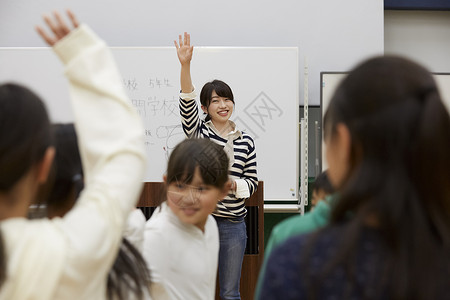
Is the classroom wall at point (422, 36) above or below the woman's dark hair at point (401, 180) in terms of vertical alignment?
above

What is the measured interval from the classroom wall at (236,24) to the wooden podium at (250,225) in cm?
226

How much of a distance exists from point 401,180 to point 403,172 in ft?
0.04

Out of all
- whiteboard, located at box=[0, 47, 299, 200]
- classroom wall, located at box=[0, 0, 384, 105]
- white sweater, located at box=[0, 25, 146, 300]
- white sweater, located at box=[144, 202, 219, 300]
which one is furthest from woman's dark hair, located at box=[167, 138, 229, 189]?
classroom wall, located at box=[0, 0, 384, 105]

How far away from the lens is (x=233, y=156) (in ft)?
8.97

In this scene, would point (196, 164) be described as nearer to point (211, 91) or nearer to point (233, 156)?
point (233, 156)

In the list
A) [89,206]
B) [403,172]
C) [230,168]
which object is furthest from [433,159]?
[230,168]

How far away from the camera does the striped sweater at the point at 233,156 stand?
102 inches

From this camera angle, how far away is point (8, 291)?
721mm

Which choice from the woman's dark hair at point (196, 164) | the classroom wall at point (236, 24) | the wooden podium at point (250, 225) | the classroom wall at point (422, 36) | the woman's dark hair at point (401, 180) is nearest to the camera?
the woman's dark hair at point (401, 180)

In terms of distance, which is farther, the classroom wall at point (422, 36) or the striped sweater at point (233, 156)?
the classroom wall at point (422, 36)

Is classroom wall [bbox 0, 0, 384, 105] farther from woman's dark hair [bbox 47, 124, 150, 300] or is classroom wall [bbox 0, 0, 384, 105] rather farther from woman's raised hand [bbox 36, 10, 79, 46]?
woman's raised hand [bbox 36, 10, 79, 46]

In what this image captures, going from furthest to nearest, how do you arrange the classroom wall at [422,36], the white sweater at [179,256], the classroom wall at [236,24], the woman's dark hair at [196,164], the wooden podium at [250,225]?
1. the classroom wall at [422,36]
2. the classroom wall at [236,24]
3. the wooden podium at [250,225]
4. the woman's dark hair at [196,164]
5. the white sweater at [179,256]

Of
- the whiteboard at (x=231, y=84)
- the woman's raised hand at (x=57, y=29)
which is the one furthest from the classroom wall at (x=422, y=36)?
the woman's raised hand at (x=57, y=29)

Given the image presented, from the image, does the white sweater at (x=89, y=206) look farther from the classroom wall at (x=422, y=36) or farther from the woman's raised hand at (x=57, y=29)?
the classroom wall at (x=422, y=36)
